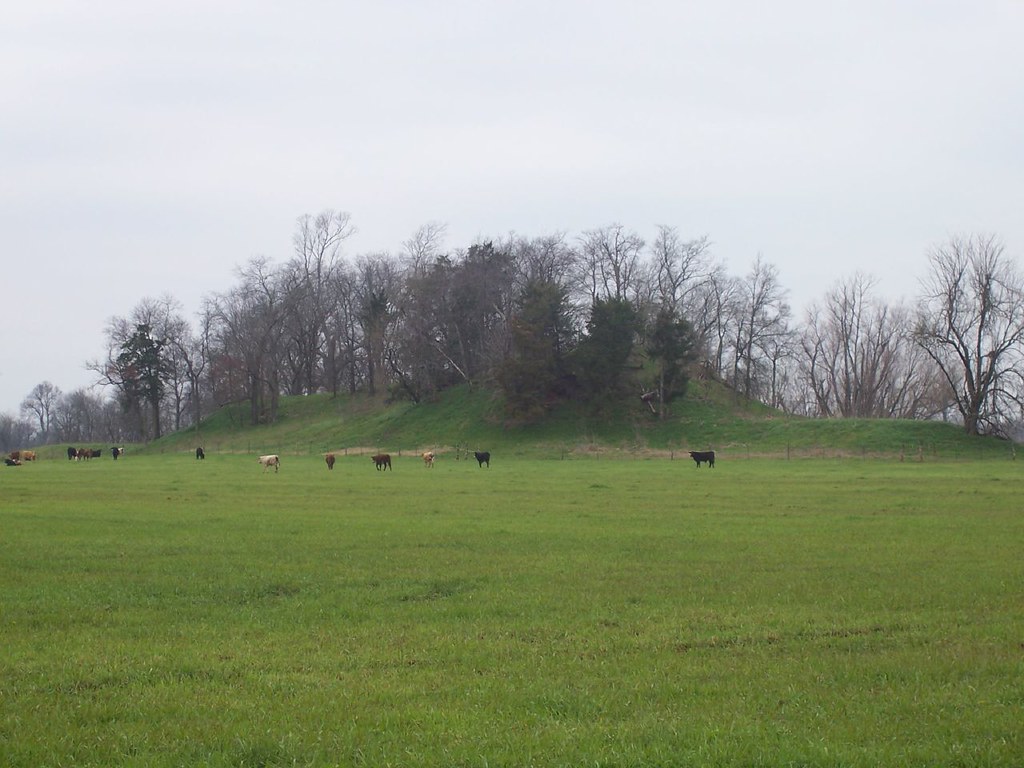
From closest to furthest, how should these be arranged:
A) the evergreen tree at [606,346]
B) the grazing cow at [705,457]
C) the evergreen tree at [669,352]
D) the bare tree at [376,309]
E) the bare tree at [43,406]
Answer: the grazing cow at [705,457] < the evergreen tree at [606,346] < the evergreen tree at [669,352] < the bare tree at [376,309] < the bare tree at [43,406]

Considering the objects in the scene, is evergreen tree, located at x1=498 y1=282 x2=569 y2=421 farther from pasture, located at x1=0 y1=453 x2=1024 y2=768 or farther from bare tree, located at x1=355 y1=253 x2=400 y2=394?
pasture, located at x1=0 y1=453 x2=1024 y2=768

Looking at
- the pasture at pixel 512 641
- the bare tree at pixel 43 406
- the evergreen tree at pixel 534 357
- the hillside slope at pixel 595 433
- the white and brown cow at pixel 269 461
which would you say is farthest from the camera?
the bare tree at pixel 43 406

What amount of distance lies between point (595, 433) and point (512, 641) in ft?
224

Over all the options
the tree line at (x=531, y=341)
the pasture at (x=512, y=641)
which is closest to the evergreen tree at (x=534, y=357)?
the tree line at (x=531, y=341)

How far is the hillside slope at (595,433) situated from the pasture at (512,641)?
47.1m

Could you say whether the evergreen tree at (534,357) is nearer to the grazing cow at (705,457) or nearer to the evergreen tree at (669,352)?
the evergreen tree at (669,352)

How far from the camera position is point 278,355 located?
10712 cm

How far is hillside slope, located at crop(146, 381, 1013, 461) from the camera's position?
6644 cm

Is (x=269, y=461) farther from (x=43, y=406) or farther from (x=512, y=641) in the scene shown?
(x=43, y=406)

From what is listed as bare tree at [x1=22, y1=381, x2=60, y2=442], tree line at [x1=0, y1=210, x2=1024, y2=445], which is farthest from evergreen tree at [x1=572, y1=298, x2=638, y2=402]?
bare tree at [x1=22, y1=381, x2=60, y2=442]

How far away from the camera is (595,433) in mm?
77750

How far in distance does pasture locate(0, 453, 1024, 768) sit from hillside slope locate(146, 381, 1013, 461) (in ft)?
155

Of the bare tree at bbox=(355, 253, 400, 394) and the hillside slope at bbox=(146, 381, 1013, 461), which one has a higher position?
the bare tree at bbox=(355, 253, 400, 394)

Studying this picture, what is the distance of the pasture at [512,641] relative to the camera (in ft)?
21.8
